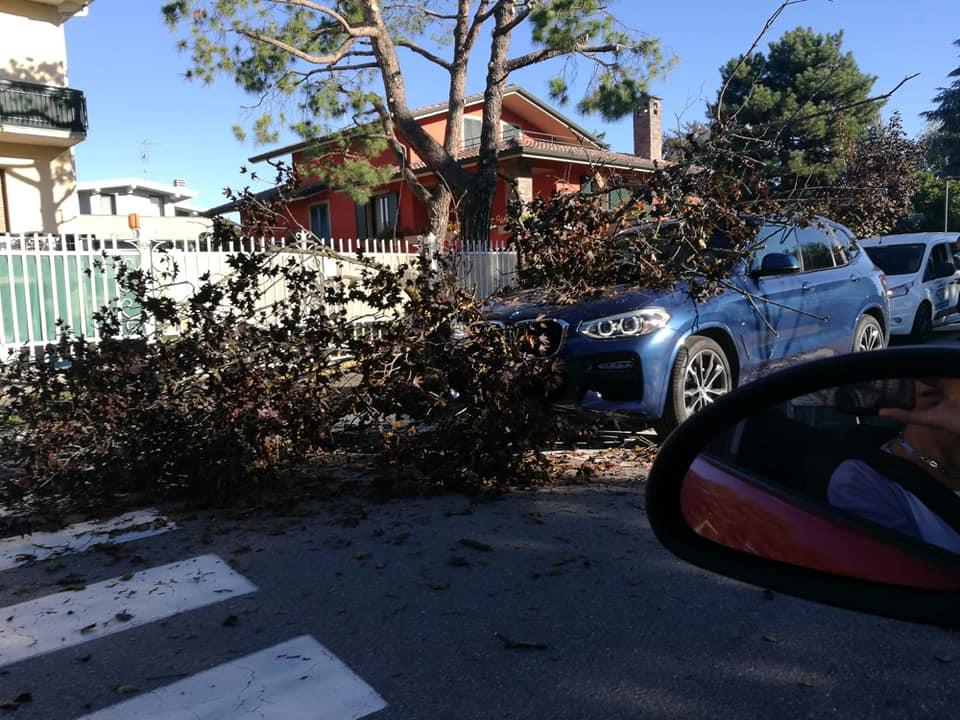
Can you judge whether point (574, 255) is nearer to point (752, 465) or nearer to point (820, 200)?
point (820, 200)

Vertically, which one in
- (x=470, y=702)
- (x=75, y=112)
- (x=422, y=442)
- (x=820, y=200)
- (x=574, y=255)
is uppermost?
(x=75, y=112)

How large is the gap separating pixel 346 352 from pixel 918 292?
9.72 meters

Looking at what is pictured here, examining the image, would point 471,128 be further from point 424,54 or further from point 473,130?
point 424,54

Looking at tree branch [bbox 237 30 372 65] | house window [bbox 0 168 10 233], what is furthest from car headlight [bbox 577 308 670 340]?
house window [bbox 0 168 10 233]

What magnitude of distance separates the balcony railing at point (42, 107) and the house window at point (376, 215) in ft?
34.6

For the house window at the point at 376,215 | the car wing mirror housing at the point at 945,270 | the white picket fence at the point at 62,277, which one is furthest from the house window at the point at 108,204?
the car wing mirror housing at the point at 945,270

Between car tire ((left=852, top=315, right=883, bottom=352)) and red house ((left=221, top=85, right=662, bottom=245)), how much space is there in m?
15.7

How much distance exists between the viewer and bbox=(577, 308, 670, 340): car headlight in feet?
19.1

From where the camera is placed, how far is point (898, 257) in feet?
41.9

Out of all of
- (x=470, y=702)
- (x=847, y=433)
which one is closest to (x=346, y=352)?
(x=470, y=702)

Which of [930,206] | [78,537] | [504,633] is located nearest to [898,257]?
[504,633]

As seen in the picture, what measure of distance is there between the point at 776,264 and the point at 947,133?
67177 mm

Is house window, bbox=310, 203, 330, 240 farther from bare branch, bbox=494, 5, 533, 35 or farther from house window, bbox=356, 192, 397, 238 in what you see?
bare branch, bbox=494, 5, 533, 35

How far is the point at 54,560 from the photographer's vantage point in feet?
14.7
